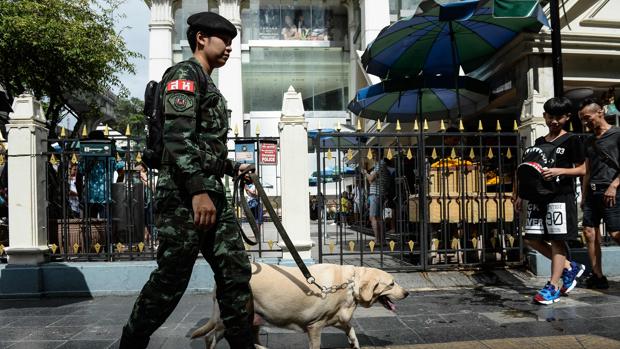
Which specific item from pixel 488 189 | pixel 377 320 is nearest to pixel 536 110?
pixel 488 189

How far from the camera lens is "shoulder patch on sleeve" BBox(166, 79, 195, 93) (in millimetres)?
2770

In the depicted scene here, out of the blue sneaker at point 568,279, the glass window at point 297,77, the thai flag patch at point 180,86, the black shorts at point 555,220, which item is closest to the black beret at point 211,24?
the thai flag patch at point 180,86

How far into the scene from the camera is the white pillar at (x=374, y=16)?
2736 centimetres

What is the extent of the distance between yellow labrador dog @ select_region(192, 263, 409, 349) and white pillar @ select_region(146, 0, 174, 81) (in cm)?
2664

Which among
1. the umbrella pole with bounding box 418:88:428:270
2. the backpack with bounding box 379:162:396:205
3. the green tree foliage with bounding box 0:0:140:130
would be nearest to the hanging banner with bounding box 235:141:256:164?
the umbrella pole with bounding box 418:88:428:270

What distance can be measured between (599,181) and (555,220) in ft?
2.86

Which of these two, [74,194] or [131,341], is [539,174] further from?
[74,194]

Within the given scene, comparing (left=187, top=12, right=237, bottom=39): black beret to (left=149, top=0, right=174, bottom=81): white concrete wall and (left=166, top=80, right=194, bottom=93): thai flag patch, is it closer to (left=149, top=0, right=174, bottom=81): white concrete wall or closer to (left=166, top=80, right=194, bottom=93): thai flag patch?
(left=166, top=80, right=194, bottom=93): thai flag patch

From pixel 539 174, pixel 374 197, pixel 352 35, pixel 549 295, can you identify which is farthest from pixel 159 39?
pixel 549 295

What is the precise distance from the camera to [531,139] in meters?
6.57

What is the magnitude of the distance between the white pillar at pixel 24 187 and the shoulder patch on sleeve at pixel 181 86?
409 centimetres

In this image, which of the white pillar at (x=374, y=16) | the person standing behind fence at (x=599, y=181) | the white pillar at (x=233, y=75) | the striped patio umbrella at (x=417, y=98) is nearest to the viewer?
the person standing behind fence at (x=599, y=181)

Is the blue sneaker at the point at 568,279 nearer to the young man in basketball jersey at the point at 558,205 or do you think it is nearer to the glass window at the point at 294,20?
the young man in basketball jersey at the point at 558,205

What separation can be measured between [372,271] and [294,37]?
30.6 metres
